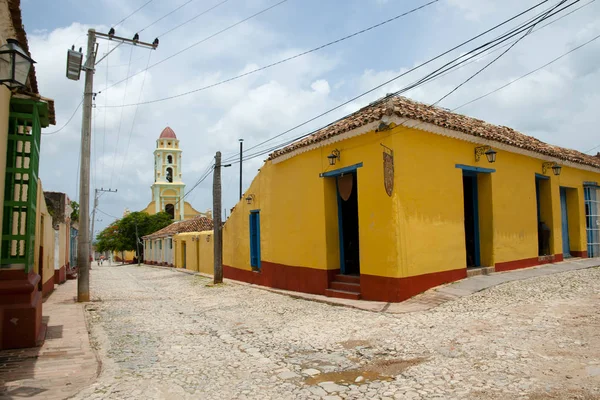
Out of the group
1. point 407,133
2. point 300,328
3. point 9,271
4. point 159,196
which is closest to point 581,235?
point 407,133

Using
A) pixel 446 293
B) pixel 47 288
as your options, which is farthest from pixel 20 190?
pixel 47 288

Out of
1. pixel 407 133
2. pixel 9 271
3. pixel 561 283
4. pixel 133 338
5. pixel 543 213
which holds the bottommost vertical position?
pixel 133 338

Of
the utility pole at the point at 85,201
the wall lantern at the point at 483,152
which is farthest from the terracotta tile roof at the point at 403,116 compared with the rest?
the utility pole at the point at 85,201

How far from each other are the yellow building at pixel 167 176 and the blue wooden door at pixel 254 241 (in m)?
33.9

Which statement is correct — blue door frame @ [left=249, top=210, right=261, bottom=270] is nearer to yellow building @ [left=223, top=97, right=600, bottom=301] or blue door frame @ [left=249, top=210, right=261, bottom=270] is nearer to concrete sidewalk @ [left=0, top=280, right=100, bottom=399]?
yellow building @ [left=223, top=97, right=600, bottom=301]

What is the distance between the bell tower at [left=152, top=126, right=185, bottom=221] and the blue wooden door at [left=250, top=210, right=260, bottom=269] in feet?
115

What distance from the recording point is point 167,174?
49.1 metres

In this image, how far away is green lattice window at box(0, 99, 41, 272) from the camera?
5902mm

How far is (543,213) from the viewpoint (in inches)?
493

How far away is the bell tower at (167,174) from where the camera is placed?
1865 inches

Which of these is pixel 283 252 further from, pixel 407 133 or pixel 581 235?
pixel 581 235

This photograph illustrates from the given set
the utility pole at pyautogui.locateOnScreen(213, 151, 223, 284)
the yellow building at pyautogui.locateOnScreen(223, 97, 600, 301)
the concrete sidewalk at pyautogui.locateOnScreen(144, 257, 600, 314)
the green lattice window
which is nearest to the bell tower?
the utility pole at pyautogui.locateOnScreen(213, 151, 223, 284)

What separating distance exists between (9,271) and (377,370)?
498cm

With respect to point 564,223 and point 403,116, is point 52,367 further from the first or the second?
point 564,223
